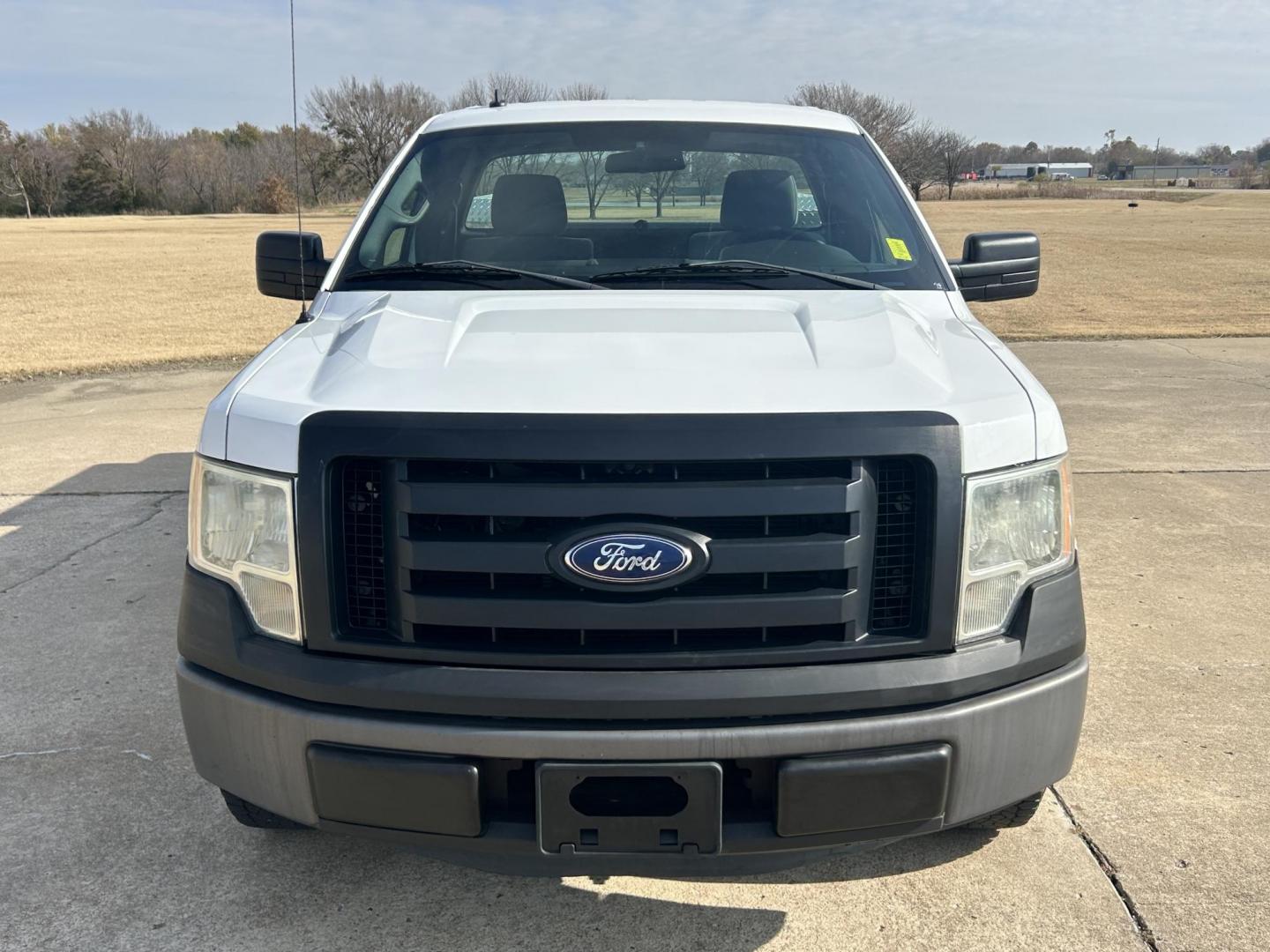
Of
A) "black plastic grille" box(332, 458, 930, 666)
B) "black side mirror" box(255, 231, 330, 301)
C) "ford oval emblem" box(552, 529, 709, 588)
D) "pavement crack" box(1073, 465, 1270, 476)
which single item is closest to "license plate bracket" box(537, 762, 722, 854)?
"black plastic grille" box(332, 458, 930, 666)

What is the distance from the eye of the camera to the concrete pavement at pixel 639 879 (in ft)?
8.32

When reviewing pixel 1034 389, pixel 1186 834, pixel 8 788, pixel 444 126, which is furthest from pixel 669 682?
pixel 444 126

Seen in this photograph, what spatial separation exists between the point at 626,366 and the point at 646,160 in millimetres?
1685

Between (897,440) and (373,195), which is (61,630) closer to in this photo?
(373,195)

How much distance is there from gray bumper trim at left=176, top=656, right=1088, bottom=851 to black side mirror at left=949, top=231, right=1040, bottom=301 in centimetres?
181

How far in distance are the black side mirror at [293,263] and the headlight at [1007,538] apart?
2340mm

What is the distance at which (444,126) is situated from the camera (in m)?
3.88

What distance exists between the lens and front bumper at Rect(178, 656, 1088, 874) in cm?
204

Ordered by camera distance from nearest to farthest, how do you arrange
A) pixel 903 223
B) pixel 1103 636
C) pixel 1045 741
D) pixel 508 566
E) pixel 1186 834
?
pixel 508 566 → pixel 1045 741 → pixel 1186 834 → pixel 903 223 → pixel 1103 636

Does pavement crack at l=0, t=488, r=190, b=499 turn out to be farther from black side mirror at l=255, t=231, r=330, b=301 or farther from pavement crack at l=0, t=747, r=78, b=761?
pavement crack at l=0, t=747, r=78, b=761

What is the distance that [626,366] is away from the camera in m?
2.29

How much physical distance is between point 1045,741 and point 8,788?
2823 millimetres

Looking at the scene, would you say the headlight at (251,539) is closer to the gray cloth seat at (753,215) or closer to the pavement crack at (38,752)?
the pavement crack at (38,752)

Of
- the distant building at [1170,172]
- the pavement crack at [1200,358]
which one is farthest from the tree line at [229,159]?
the distant building at [1170,172]
